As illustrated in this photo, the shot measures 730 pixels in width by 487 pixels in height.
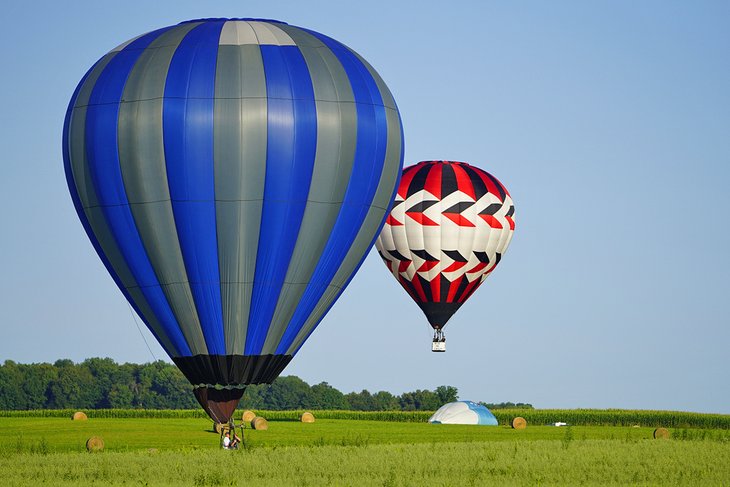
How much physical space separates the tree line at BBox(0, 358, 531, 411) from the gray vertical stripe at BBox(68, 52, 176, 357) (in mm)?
89878

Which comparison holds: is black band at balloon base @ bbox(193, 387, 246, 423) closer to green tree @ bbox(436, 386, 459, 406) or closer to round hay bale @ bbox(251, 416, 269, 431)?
round hay bale @ bbox(251, 416, 269, 431)

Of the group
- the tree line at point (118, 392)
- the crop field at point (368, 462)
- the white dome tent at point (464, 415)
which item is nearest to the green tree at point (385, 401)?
the tree line at point (118, 392)

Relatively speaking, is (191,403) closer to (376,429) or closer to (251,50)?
(376,429)

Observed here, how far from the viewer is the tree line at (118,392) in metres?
132

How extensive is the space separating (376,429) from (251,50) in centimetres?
2659

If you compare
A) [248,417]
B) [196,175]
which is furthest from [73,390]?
[196,175]

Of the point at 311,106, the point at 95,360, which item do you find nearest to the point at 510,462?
the point at 311,106

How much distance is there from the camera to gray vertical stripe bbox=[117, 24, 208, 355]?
111ft

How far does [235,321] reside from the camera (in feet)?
113

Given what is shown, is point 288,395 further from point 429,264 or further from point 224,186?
point 224,186

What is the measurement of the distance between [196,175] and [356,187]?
4252mm

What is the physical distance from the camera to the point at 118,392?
136 m

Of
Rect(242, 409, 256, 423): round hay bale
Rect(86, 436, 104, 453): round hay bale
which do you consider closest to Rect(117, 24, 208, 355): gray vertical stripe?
Rect(86, 436, 104, 453): round hay bale

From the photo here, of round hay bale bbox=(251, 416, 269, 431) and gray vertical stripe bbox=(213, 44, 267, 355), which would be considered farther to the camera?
round hay bale bbox=(251, 416, 269, 431)
